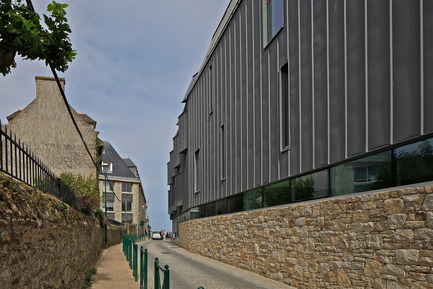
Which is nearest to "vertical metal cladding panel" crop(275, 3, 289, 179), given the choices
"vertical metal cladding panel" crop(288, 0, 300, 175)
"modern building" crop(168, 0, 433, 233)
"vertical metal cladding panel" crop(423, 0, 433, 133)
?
"modern building" crop(168, 0, 433, 233)

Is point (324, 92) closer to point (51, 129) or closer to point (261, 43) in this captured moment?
point (261, 43)

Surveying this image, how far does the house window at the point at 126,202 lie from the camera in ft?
189

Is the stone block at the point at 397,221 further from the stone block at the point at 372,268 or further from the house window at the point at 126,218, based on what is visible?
the house window at the point at 126,218

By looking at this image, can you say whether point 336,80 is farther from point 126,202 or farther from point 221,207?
point 126,202

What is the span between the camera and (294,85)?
1152 centimetres

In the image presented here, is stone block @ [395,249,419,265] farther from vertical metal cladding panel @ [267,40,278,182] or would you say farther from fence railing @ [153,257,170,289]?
vertical metal cladding panel @ [267,40,278,182]

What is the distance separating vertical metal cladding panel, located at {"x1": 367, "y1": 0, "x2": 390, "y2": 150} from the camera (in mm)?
7816

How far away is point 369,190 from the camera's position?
827 cm

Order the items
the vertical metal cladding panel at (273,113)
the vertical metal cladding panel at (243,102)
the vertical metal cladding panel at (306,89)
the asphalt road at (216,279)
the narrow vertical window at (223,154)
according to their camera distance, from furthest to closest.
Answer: the narrow vertical window at (223,154), the vertical metal cladding panel at (243,102), the vertical metal cladding panel at (273,113), the asphalt road at (216,279), the vertical metal cladding panel at (306,89)

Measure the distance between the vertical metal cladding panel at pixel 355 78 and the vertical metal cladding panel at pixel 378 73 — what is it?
0.22 m

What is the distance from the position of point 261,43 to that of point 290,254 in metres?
7.03

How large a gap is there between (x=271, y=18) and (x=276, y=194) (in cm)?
570

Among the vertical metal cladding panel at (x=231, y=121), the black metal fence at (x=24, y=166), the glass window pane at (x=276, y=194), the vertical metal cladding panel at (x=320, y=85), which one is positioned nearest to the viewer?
the black metal fence at (x=24, y=166)

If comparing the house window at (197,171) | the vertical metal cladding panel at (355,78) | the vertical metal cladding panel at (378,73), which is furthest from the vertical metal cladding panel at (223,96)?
the vertical metal cladding panel at (378,73)
